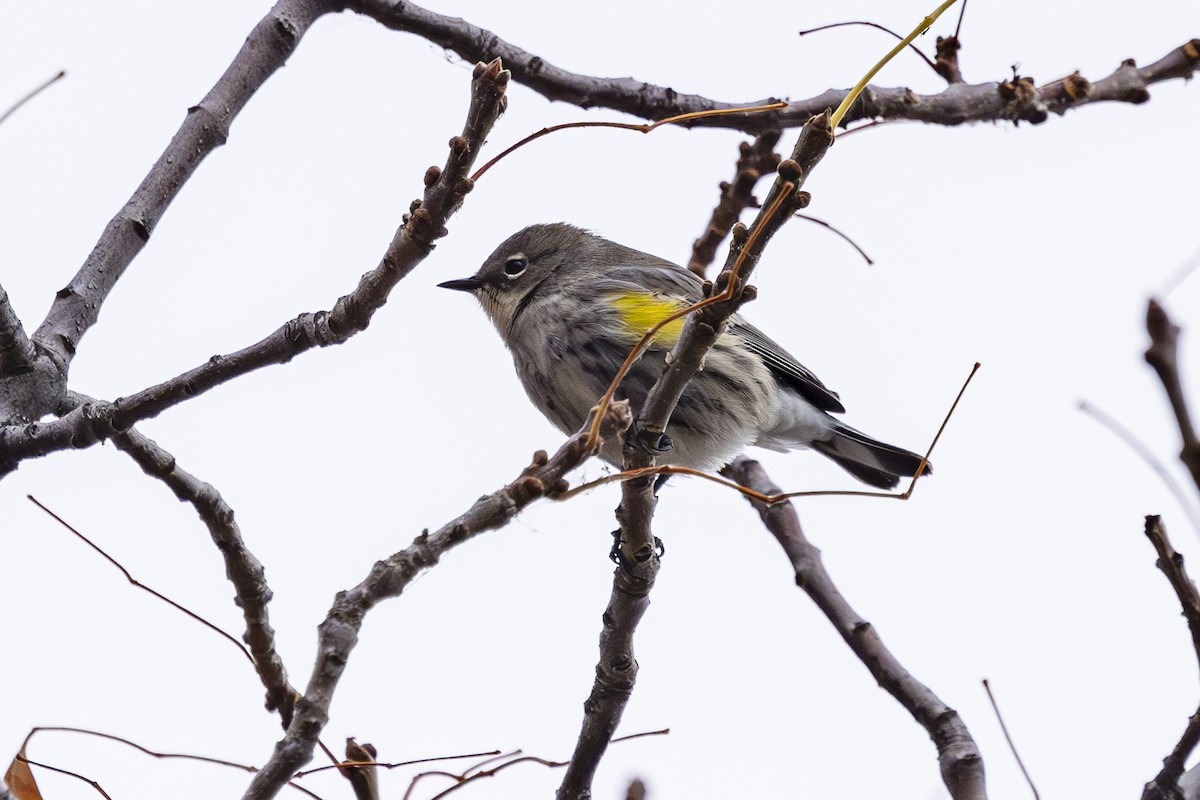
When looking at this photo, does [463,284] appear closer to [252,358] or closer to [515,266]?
[515,266]

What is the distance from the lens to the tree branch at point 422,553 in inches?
100

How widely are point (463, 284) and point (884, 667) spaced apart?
398 centimetres

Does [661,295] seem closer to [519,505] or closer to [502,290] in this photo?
[502,290]

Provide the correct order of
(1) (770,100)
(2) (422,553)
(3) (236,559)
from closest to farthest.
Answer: (2) (422,553), (3) (236,559), (1) (770,100)

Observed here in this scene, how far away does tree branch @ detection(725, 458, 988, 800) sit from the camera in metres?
3.84

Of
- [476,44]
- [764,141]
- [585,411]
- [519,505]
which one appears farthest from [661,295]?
[519,505]

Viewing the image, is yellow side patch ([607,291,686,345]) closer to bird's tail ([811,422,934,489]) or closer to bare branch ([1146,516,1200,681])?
bird's tail ([811,422,934,489])

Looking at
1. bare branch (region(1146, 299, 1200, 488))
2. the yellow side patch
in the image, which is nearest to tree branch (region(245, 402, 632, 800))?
bare branch (region(1146, 299, 1200, 488))

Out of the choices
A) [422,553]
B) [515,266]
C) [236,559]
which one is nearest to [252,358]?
[236,559]

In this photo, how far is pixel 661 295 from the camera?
6773 mm

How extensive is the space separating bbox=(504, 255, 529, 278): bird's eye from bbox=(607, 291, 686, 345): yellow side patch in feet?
3.68

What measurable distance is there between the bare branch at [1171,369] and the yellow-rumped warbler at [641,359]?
170 inches

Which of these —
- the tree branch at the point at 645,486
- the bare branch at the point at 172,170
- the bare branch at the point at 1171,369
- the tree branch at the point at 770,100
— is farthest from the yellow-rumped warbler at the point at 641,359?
the bare branch at the point at 1171,369

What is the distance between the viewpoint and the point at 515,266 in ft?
25.2
